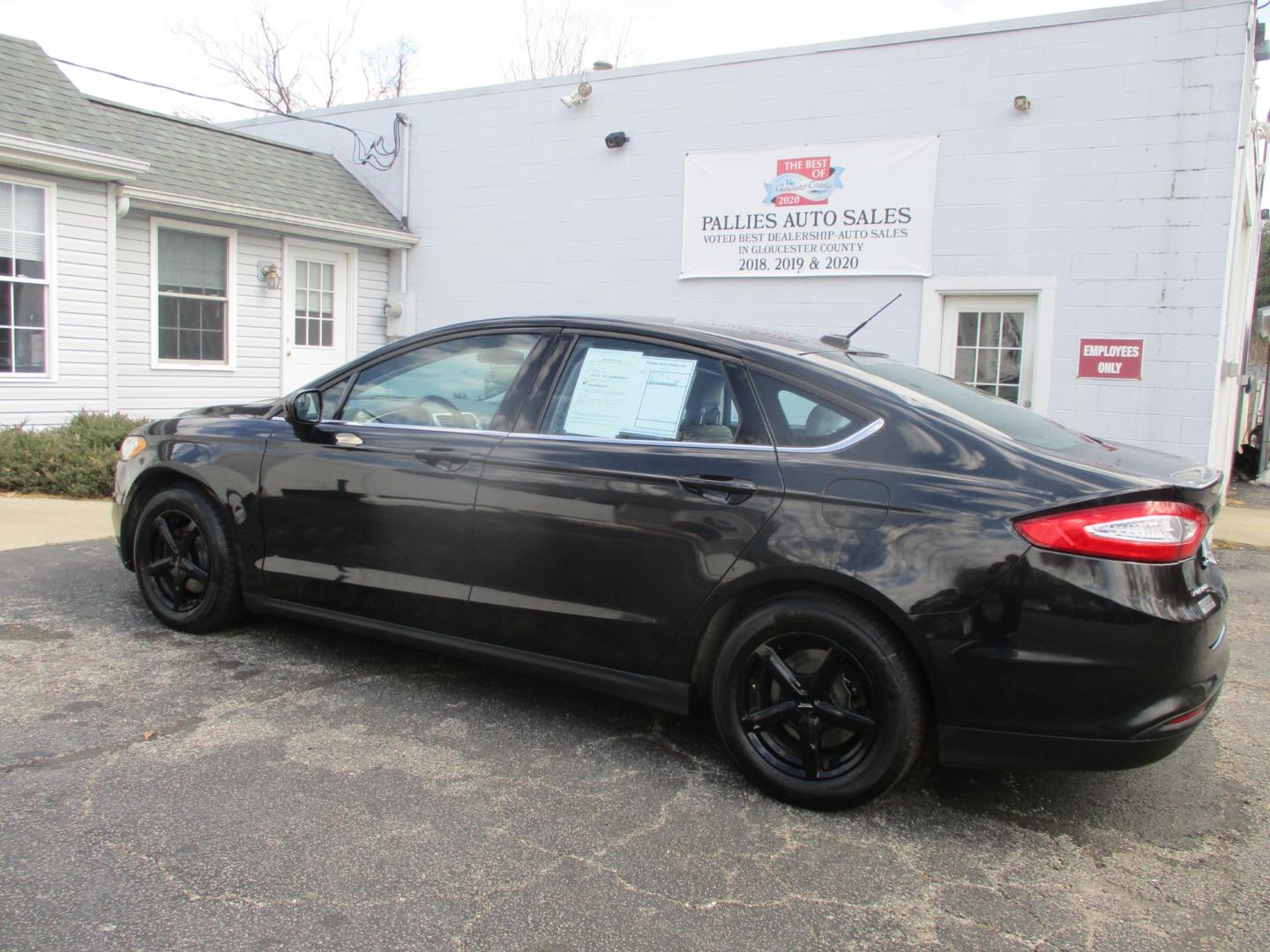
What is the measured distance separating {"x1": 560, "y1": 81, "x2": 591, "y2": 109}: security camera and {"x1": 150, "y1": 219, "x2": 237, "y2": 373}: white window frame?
426 centimetres

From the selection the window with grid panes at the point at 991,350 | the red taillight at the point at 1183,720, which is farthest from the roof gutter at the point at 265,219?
the red taillight at the point at 1183,720

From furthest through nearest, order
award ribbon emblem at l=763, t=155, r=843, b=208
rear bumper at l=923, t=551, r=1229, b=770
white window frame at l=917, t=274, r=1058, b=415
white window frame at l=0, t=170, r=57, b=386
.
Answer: award ribbon emblem at l=763, t=155, r=843, b=208 < white window frame at l=0, t=170, r=57, b=386 < white window frame at l=917, t=274, r=1058, b=415 < rear bumper at l=923, t=551, r=1229, b=770

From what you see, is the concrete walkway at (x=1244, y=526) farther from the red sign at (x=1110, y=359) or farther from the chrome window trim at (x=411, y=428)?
the chrome window trim at (x=411, y=428)

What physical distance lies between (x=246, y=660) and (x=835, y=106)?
27.8 ft

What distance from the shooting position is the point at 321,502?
4.20 meters

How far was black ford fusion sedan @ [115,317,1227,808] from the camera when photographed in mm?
2840

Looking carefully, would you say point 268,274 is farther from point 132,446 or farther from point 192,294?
point 132,446

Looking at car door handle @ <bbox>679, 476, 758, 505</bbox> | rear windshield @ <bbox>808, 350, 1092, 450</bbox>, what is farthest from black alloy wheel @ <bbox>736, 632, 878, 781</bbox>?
rear windshield @ <bbox>808, 350, 1092, 450</bbox>

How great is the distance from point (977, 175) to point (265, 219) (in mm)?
7958

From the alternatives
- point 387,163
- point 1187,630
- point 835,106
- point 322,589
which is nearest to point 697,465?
point 1187,630

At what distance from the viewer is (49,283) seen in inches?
386

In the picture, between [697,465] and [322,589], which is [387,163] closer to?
[322,589]

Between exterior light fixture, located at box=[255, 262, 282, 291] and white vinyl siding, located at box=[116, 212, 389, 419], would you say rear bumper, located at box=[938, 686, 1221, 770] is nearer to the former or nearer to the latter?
white vinyl siding, located at box=[116, 212, 389, 419]

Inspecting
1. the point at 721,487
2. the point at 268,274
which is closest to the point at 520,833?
the point at 721,487
